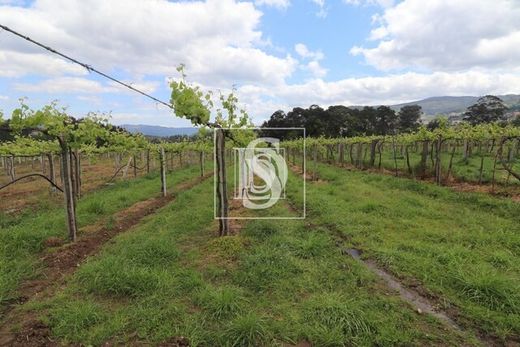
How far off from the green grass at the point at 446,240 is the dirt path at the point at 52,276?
514 cm

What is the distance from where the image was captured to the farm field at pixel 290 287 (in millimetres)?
3935

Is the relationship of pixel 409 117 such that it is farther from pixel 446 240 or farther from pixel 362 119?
pixel 446 240

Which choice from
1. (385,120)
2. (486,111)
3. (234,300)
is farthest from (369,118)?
(234,300)

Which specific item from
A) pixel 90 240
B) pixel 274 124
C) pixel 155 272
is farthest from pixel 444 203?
pixel 274 124

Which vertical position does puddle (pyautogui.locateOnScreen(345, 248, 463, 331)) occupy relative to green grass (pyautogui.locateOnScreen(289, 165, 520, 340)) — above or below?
below

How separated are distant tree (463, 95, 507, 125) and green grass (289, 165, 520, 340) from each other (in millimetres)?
64857

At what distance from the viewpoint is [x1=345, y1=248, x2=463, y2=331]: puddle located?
4.27m

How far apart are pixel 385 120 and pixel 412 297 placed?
7153 cm

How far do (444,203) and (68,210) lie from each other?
406 inches

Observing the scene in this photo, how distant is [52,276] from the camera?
570 cm

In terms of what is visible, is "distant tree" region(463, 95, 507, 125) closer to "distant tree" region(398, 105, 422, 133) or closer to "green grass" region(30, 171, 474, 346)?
"distant tree" region(398, 105, 422, 133)
